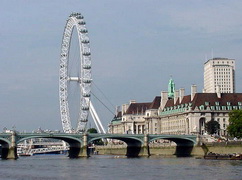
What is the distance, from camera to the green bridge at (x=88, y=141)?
315 ft

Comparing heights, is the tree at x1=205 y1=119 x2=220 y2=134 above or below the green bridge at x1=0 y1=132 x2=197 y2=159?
above

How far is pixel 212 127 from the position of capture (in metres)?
125

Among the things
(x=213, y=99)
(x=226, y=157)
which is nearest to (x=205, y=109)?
(x=213, y=99)

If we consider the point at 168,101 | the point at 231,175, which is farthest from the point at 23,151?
the point at 231,175

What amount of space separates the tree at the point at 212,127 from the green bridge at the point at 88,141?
15391 millimetres

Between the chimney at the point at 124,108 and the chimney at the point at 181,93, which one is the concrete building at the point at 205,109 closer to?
the chimney at the point at 181,93

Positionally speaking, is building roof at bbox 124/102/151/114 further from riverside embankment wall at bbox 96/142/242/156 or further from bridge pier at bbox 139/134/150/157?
bridge pier at bbox 139/134/150/157

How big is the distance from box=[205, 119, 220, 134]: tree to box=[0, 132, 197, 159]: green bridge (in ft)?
50.5

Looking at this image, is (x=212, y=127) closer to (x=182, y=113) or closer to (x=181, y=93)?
(x=182, y=113)

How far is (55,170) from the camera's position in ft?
230

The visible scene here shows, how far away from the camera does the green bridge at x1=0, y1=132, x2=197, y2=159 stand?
9612cm

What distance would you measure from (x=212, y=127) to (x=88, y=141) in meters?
31.0

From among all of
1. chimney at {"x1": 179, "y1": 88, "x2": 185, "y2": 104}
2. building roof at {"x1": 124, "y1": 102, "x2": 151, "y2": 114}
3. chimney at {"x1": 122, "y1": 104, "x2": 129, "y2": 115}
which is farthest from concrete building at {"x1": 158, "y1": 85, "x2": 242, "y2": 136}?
chimney at {"x1": 122, "y1": 104, "x2": 129, "y2": 115}

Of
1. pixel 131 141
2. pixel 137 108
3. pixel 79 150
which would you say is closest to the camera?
pixel 79 150
